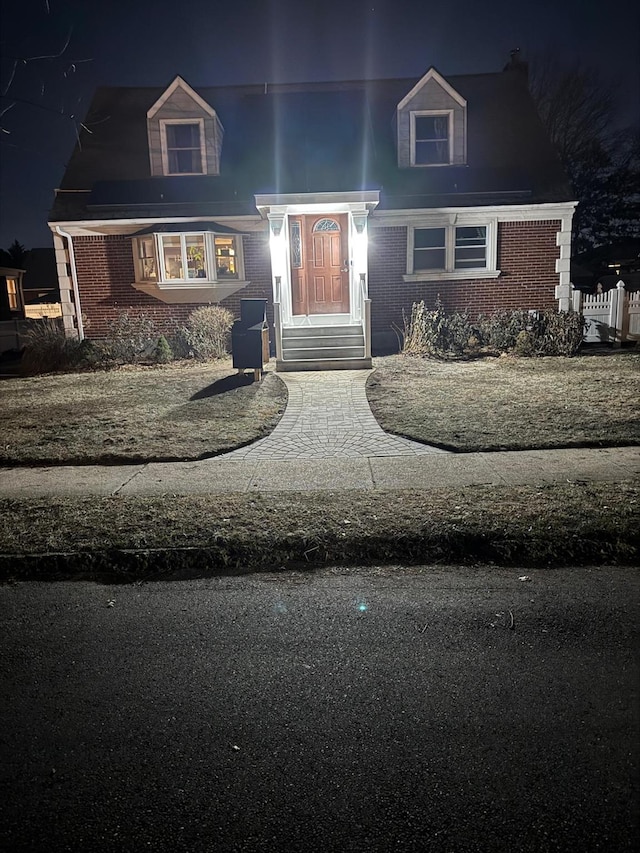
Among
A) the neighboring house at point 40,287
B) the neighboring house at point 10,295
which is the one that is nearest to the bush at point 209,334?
the neighboring house at point 10,295

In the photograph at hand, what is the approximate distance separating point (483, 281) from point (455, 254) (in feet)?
3.91

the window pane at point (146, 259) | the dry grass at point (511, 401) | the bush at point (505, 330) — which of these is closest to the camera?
the dry grass at point (511, 401)

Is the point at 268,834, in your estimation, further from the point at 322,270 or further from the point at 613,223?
the point at 613,223

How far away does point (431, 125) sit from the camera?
60.9 feet

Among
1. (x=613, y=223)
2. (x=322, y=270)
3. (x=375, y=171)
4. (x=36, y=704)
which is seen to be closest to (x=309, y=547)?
(x=36, y=704)

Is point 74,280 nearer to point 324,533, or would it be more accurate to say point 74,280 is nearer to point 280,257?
point 280,257

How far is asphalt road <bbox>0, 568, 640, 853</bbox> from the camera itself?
2.32m

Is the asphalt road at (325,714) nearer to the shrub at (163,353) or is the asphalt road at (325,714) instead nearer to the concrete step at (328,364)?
the concrete step at (328,364)

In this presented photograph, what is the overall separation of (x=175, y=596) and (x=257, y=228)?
15061mm

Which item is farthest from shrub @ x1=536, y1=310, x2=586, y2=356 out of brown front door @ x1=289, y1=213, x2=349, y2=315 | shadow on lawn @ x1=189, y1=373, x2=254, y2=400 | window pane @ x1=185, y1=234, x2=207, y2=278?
window pane @ x1=185, y1=234, x2=207, y2=278

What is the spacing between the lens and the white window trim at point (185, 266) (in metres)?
17.2

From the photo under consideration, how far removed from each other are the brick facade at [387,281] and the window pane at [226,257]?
0.37 meters

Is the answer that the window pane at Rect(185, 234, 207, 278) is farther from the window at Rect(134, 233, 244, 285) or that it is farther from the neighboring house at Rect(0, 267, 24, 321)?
the neighboring house at Rect(0, 267, 24, 321)

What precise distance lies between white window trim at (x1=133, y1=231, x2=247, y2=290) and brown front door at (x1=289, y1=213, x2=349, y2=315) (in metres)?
1.59
